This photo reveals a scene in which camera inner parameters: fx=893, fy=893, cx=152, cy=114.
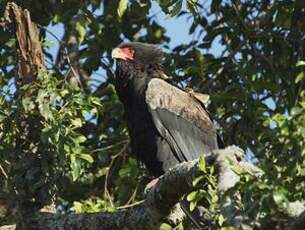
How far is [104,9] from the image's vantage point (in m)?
9.22

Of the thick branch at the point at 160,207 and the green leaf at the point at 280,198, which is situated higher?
the thick branch at the point at 160,207

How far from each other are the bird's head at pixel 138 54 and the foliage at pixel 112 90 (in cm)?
25

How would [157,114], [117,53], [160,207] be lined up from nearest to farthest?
[160,207]
[157,114]
[117,53]

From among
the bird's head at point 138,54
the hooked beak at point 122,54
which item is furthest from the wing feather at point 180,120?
the hooked beak at point 122,54

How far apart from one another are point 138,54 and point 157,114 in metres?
0.77

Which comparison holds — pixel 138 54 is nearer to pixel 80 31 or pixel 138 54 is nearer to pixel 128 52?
pixel 128 52

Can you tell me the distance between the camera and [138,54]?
7789 millimetres

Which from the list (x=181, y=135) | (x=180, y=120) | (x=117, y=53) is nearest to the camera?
(x=181, y=135)

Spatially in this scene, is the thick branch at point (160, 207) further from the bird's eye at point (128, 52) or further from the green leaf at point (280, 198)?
the bird's eye at point (128, 52)

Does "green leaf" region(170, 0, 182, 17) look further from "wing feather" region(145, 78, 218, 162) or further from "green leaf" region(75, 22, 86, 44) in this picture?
"green leaf" region(75, 22, 86, 44)

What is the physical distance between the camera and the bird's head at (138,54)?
7727mm

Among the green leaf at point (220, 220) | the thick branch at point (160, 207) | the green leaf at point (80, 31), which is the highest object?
the green leaf at point (80, 31)

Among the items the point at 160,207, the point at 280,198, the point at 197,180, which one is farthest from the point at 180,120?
the point at 280,198

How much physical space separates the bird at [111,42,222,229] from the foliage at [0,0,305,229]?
0.87ft
